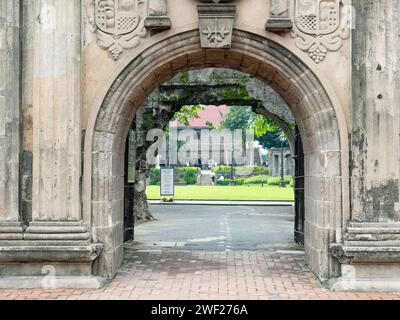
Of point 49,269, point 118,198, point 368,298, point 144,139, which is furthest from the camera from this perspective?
point 144,139

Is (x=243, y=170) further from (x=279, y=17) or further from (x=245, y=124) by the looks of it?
(x=279, y=17)

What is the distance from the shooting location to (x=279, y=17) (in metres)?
6.94

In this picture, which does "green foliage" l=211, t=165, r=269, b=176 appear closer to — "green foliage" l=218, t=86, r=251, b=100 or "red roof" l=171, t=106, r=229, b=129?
Answer: "red roof" l=171, t=106, r=229, b=129

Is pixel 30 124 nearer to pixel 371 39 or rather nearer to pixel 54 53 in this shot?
pixel 54 53

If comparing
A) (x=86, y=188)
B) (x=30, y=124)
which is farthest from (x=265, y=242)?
(x=30, y=124)

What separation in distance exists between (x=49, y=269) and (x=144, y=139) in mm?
8605

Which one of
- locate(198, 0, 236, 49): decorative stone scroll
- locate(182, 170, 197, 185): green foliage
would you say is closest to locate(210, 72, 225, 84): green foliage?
locate(198, 0, 236, 49): decorative stone scroll

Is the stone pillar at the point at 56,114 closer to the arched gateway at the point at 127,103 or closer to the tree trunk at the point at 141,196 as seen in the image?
the arched gateway at the point at 127,103

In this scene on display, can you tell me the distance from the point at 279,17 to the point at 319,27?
0.55 m

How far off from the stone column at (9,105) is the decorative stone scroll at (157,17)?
5.62 feet

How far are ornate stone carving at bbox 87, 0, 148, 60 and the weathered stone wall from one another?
289 centimetres

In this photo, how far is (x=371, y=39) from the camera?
22.3 ft

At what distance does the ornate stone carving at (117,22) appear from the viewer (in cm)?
698

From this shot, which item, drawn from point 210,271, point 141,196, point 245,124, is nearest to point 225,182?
point 245,124
